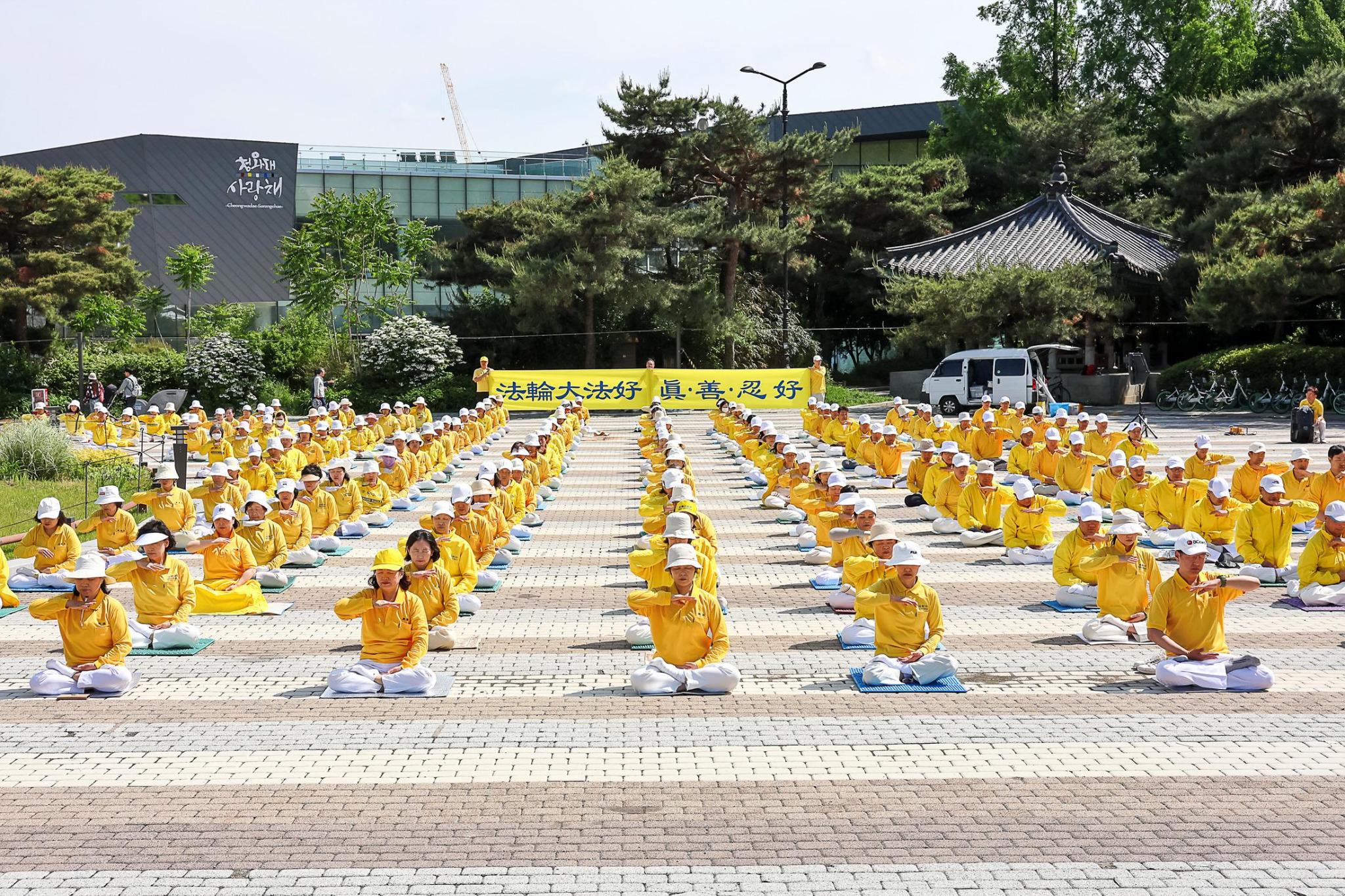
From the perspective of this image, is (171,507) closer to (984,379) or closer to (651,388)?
(984,379)

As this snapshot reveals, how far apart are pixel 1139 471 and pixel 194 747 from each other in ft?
44.3

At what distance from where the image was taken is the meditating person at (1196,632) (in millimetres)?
10711

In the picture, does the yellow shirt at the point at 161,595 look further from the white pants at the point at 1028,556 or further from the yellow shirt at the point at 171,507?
the white pants at the point at 1028,556

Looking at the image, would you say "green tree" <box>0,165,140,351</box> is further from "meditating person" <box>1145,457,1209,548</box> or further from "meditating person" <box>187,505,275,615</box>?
"meditating person" <box>1145,457,1209,548</box>

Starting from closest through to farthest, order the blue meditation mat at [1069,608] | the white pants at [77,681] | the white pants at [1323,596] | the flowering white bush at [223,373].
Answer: the white pants at [77,681] < the white pants at [1323,596] < the blue meditation mat at [1069,608] < the flowering white bush at [223,373]

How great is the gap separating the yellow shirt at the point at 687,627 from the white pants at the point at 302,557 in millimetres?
7331

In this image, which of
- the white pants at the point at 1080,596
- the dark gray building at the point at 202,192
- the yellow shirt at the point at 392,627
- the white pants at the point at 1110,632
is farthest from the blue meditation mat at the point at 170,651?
the dark gray building at the point at 202,192

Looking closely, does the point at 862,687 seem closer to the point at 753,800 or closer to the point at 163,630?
the point at 753,800

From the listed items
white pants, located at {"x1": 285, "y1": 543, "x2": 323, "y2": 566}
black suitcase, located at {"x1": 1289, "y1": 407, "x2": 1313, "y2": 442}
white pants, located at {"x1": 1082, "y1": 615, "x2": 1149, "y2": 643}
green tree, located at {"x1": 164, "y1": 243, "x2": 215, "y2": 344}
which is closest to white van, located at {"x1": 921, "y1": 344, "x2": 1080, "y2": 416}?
black suitcase, located at {"x1": 1289, "y1": 407, "x2": 1313, "y2": 442}

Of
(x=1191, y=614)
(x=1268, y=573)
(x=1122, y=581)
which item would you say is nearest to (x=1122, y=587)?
(x=1122, y=581)

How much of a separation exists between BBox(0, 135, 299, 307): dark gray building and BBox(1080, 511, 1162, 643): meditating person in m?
57.9

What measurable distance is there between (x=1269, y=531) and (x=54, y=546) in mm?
13174

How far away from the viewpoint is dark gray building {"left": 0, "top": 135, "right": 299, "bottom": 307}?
64125 mm

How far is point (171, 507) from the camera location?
713 inches
